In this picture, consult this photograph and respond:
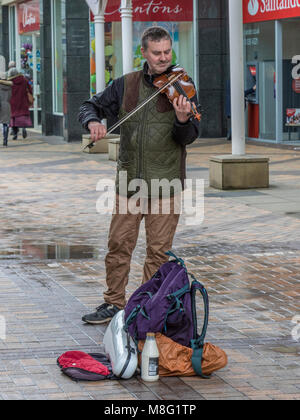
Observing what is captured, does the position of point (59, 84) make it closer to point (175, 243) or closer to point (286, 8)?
point (286, 8)

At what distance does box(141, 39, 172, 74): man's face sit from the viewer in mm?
5676

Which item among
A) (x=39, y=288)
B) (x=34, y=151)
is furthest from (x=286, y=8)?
(x=39, y=288)

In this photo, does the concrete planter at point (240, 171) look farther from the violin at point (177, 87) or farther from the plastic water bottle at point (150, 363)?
the plastic water bottle at point (150, 363)

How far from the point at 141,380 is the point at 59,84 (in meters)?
22.0

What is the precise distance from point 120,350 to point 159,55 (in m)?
1.77

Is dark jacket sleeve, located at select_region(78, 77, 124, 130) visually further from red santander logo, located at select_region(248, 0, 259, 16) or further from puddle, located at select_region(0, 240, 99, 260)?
red santander logo, located at select_region(248, 0, 259, 16)

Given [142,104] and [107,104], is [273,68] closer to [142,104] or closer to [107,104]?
[107,104]

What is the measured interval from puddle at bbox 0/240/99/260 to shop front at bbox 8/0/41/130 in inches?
818

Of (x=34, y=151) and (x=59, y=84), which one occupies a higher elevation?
(x=59, y=84)

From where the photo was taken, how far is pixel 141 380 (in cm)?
504

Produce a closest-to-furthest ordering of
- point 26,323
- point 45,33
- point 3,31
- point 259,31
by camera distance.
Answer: point 26,323, point 259,31, point 45,33, point 3,31

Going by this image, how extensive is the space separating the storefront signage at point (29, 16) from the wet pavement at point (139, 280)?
50.6ft

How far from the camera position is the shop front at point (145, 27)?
76.2ft

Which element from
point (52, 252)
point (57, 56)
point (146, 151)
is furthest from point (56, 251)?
point (57, 56)
